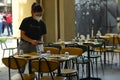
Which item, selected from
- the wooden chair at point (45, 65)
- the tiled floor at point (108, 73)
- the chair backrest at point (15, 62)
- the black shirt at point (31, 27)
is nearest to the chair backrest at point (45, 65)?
the wooden chair at point (45, 65)

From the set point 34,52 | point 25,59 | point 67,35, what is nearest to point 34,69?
point 25,59

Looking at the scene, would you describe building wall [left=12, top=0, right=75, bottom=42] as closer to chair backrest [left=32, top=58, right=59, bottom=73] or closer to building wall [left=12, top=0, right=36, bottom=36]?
building wall [left=12, top=0, right=36, bottom=36]

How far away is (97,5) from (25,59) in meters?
9.43

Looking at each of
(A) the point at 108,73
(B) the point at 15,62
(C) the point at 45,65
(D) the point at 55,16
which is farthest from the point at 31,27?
(D) the point at 55,16

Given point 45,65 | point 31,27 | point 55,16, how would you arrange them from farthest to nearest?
point 55,16, point 31,27, point 45,65

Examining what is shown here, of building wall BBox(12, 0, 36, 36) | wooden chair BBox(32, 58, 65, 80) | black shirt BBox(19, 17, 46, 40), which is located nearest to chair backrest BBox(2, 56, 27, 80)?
wooden chair BBox(32, 58, 65, 80)

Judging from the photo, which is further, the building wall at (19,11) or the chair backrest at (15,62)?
the building wall at (19,11)

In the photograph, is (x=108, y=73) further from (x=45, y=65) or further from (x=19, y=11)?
(x=19, y=11)

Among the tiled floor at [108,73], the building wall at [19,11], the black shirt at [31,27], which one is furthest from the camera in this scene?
the building wall at [19,11]

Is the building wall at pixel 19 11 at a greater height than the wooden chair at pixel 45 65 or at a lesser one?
greater

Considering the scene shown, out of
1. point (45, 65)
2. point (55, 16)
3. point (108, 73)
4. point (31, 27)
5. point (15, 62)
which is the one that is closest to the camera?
point (45, 65)

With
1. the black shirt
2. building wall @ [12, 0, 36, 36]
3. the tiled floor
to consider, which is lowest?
the tiled floor

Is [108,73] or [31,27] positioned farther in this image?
[108,73]

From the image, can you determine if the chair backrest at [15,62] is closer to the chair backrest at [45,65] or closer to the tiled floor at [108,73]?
the chair backrest at [45,65]
